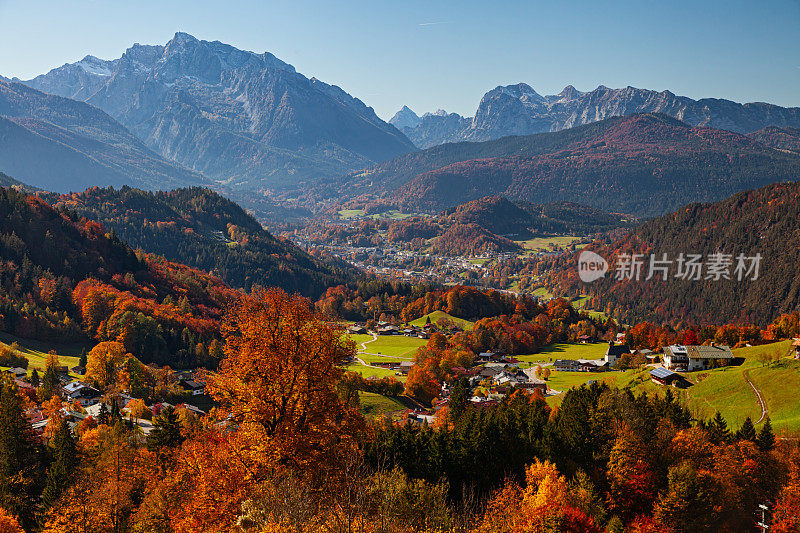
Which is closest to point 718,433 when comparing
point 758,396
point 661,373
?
point 758,396

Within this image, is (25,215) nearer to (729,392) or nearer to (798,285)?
(729,392)

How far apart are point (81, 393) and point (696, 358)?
86.6m

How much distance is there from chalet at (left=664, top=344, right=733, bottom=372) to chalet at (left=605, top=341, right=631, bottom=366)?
2370 centimetres

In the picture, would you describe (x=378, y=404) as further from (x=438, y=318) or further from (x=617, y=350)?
(x=438, y=318)

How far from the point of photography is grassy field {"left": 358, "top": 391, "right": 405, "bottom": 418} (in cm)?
8476

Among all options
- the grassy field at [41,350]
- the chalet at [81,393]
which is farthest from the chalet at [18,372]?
the grassy field at [41,350]

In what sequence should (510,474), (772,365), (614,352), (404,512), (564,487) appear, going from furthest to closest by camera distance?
(614,352), (772,365), (510,474), (564,487), (404,512)

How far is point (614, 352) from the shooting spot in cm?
11719

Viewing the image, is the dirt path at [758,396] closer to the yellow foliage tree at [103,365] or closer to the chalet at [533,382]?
the chalet at [533,382]

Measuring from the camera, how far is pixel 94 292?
12506 centimetres

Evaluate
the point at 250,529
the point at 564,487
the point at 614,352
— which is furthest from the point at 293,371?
the point at 614,352

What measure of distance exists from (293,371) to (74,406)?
5812 centimetres

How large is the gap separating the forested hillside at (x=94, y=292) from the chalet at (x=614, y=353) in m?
76.2

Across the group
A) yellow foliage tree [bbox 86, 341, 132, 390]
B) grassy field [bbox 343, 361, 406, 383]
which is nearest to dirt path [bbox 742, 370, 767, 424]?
grassy field [bbox 343, 361, 406, 383]
